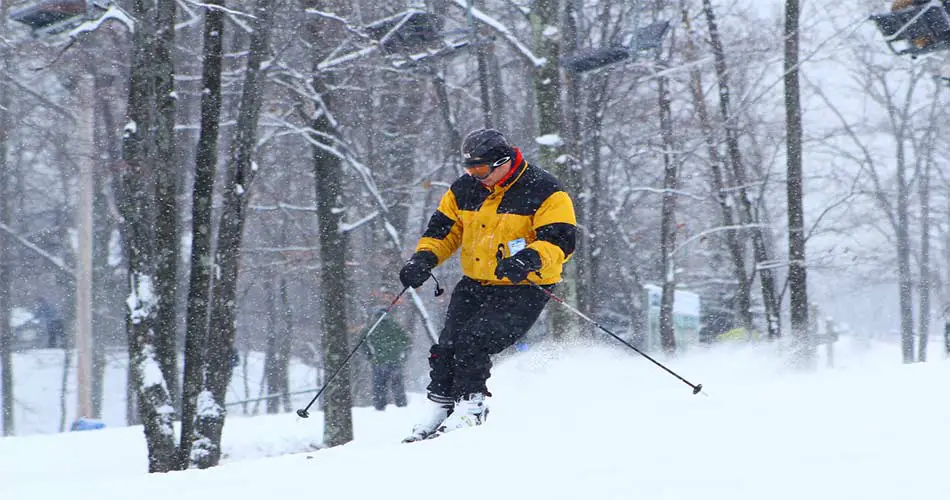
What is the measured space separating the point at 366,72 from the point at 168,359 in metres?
8.05

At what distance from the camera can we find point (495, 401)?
25.8 ft

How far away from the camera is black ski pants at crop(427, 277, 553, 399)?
5.23 m

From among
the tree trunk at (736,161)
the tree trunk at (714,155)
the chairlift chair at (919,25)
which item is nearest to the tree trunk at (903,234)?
the tree trunk at (714,155)

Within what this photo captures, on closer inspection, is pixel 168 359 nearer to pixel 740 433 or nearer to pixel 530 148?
pixel 740 433

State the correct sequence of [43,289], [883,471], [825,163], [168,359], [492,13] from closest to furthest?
[883,471]
[168,359]
[492,13]
[825,163]
[43,289]

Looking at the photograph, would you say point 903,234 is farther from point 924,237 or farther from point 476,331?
point 476,331

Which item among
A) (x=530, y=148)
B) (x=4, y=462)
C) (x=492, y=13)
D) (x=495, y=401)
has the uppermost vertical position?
(x=492, y=13)

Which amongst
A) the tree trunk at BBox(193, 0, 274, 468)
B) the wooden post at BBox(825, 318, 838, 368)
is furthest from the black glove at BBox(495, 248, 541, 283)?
the wooden post at BBox(825, 318, 838, 368)

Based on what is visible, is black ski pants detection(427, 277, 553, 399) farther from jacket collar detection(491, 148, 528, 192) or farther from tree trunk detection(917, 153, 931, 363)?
tree trunk detection(917, 153, 931, 363)

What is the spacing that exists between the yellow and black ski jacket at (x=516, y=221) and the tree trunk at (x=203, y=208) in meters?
5.01

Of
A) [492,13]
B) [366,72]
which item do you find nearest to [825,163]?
[492,13]

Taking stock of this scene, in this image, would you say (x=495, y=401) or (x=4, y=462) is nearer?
(x=495, y=401)

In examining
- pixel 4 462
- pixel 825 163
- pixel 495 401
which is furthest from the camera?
pixel 825 163

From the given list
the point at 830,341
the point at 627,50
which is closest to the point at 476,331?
the point at 627,50
